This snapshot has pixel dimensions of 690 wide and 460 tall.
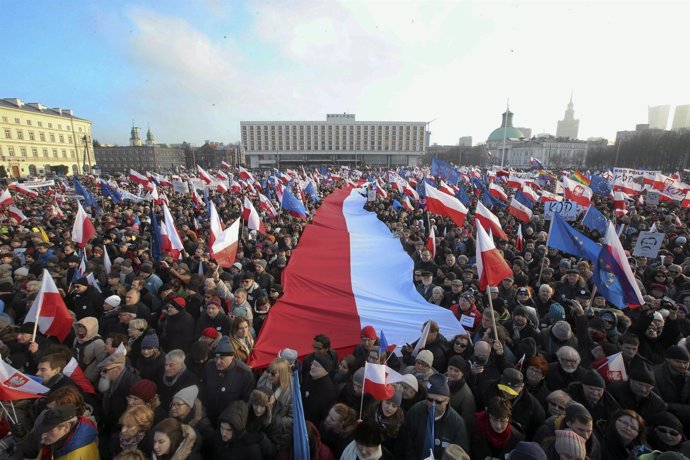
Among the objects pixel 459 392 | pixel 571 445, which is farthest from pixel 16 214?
pixel 571 445

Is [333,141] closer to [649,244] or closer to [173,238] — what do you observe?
[173,238]

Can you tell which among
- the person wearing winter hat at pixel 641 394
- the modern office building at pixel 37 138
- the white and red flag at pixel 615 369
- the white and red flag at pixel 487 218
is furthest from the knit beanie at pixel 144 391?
the modern office building at pixel 37 138

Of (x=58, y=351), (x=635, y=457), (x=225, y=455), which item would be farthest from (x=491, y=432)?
(x=58, y=351)

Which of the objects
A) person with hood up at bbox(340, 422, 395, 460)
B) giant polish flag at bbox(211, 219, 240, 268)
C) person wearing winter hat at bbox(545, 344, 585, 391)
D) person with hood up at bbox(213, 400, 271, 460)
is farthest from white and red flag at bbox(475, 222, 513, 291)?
giant polish flag at bbox(211, 219, 240, 268)

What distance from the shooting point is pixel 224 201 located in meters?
18.4

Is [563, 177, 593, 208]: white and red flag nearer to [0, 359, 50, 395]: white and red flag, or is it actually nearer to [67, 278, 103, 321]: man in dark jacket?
[67, 278, 103, 321]: man in dark jacket

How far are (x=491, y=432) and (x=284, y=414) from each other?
161 cm

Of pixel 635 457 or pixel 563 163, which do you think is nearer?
pixel 635 457

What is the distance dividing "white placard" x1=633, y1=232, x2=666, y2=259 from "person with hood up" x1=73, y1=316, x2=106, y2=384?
8978 millimetres

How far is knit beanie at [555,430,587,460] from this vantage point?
7.13 feet

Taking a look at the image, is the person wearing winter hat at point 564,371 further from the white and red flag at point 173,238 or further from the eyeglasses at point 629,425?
the white and red flag at point 173,238

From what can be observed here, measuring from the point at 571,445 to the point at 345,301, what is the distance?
4302 mm

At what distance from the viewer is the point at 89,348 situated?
3805 millimetres

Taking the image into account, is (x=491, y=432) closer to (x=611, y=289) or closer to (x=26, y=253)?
(x=611, y=289)
